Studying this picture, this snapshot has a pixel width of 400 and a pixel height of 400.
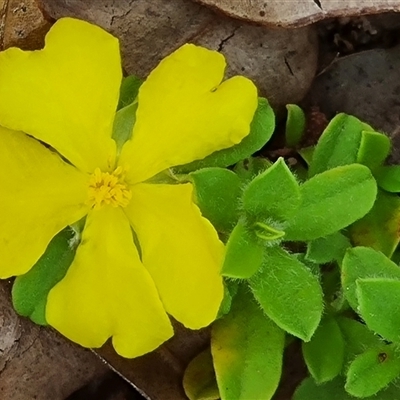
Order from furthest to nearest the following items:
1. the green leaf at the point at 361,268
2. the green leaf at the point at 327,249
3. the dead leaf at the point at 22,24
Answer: the dead leaf at the point at 22,24 → the green leaf at the point at 327,249 → the green leaf at the point at 361,268

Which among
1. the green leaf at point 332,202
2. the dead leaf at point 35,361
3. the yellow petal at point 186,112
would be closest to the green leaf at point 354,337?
the green leaf at point 332,202

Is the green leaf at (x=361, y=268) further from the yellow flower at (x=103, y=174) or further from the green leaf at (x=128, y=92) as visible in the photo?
the green leaf at (x=128, y=92)

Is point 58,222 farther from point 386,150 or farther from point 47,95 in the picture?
point 386,150

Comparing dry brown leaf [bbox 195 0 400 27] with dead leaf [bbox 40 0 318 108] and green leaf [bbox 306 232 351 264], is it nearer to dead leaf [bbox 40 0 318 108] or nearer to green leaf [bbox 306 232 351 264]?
dead leaf [bbox 40 0 318 108]

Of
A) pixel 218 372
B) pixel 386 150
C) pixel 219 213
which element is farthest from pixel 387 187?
pixel 218 372

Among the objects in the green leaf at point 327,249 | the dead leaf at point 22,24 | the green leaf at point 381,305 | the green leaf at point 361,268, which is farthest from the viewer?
the dead leaf at point 22,24

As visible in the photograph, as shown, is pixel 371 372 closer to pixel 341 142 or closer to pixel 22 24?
pixel 341 142

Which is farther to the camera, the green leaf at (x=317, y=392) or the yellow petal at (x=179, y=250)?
the green leaf at (x=317, y=392)
